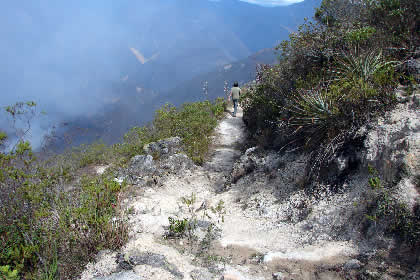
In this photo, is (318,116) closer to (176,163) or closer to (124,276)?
(124,276)

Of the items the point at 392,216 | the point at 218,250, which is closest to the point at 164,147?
the point at 218,250

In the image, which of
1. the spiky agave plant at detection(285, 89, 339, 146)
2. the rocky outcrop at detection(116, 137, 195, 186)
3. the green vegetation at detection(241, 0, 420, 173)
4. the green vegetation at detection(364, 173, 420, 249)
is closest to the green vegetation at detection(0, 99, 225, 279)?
the rocky outcrop at detection(116, 137, 195, 186)

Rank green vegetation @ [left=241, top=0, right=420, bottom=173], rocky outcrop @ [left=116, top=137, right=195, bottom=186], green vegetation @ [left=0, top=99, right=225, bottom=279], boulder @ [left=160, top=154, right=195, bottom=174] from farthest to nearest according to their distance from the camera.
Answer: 1. boulder @ [left=160, top=154, right=195, bottom=174]
2. rocky outcrop @ [left=116, top=137, right=195, bottom=186]
3. green vegetation @ [left=241, top=0, right=420, bottom=173]
4. green vegetation @ [left=0, top=99, right=225, bottom=279]

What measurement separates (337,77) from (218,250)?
508 centimetres

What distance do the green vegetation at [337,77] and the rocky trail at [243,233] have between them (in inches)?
33.7

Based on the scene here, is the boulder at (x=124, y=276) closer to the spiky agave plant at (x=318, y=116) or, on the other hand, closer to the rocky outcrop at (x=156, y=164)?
the spiky agave plant at (x=318, y=116)

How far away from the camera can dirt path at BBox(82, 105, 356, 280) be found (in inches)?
149

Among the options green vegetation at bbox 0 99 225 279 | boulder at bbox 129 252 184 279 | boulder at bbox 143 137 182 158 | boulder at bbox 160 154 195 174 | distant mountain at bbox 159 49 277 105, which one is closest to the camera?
boulder at bbox 129 252 184 279

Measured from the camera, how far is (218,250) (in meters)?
4.55

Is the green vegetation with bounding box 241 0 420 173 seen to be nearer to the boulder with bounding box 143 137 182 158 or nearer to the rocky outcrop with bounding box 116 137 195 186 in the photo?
the rocky outcrop with bounding box 116 137 195 186

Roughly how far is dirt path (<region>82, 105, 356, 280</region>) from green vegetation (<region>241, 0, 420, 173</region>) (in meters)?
1.83

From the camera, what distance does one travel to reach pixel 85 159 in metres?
12.3

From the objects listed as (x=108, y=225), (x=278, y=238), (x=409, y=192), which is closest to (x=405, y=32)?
(x=409, y=192)

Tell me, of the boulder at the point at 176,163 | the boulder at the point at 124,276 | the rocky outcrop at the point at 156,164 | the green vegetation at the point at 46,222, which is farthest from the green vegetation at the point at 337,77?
the boulder at the point at 124,276
